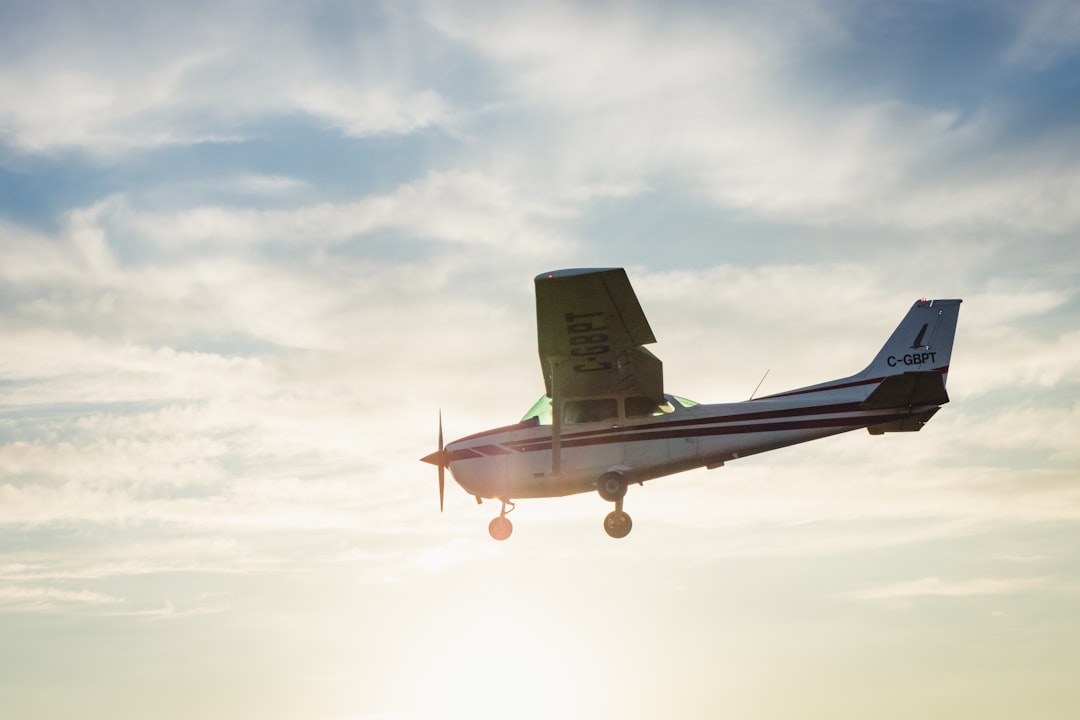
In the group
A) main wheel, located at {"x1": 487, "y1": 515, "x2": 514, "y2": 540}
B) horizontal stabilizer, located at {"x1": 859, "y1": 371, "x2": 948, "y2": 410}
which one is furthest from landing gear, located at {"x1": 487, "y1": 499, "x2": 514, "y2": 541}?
horizontal stabilizer, located at {"x1": 859, "y1": 371, "x2": 948, "y2": 410}

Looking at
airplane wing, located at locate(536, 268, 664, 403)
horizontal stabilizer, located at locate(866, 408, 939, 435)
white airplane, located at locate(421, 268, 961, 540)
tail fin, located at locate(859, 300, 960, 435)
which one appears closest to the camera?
airplane wing, located at locate(536, 268, 664, 403)

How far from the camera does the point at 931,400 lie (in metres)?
20.8

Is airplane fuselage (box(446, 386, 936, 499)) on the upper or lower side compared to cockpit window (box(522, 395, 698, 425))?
lower

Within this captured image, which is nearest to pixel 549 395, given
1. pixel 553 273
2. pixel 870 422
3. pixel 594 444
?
pixel 594 444

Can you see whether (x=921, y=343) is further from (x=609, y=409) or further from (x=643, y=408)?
(x=609, y=409)

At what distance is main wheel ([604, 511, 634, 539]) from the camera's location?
20.6 metres

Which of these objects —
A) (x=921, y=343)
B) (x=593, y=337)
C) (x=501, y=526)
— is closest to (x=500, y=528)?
(x=501, y=526)

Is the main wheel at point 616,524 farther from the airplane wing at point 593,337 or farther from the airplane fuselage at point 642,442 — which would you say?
the airplane wing at point 593,337

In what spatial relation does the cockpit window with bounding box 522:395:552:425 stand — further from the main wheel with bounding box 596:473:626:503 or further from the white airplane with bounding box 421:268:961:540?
the main wheel with bounding box 596:473:626:503

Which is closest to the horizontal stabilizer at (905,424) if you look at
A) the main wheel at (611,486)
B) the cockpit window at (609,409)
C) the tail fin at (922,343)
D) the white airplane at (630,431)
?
the white airplane at (630,431)

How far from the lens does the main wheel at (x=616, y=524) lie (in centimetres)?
2056

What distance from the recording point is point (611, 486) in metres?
20.4

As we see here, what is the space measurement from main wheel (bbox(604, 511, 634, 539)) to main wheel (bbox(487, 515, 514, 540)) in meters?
1.94

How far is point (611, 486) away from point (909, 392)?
5948 mm
